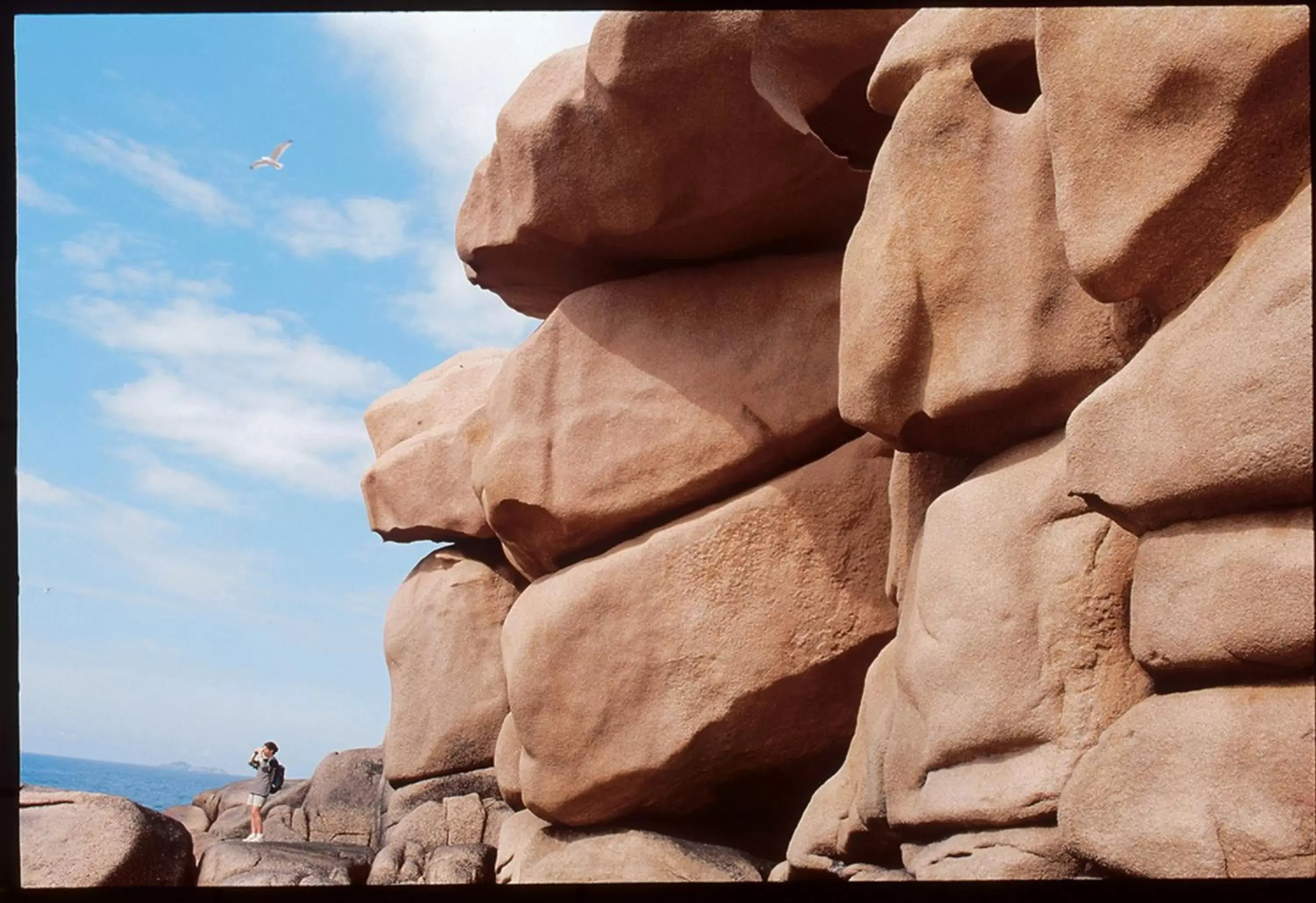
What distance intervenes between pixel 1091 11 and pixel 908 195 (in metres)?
0.93

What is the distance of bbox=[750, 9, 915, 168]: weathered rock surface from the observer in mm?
5023

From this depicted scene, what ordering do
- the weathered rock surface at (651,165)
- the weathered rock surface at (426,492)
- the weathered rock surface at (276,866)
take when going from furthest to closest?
the weathered rock surface at (426,492), the weathered rock surface at (276,866), the weathered rock surface at (651,165)

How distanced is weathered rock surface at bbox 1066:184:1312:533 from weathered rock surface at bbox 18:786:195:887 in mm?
5128

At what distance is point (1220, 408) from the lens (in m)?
2.74

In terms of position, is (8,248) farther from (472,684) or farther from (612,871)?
(472,684)

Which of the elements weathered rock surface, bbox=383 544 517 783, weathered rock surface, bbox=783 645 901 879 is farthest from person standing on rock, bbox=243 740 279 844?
weathered rock surface, bbox=783 645 901 879

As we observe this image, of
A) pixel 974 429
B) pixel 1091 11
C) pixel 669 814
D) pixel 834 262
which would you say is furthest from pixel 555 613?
pixel 1091 11

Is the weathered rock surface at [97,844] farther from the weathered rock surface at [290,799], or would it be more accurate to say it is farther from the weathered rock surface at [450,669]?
the weathered rock surface at [290,799]

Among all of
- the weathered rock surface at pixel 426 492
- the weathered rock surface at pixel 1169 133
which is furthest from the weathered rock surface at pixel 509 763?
the weathered rock surface at pixel 1169 133

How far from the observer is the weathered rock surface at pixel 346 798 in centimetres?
988

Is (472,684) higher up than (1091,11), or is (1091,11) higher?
(1091,11)

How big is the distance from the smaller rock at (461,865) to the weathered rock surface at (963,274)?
3976mm

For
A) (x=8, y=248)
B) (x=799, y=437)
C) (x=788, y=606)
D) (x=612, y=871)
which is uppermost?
(x=8, y=248)

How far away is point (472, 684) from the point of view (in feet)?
27.4
